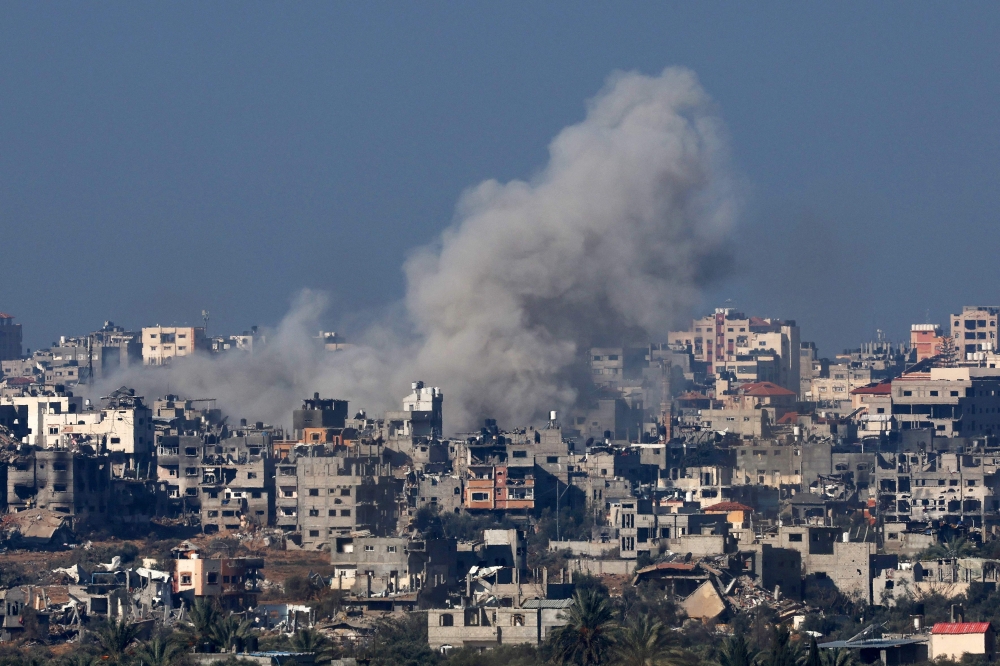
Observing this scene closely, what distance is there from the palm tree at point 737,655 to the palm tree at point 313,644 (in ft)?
20.6

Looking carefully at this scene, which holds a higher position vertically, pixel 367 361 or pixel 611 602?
pixel 367 361

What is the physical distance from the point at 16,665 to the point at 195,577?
1200cm

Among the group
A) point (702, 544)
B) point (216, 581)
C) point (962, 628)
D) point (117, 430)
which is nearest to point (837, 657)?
point (962, 628)

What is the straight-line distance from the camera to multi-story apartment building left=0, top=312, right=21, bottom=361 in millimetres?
148625

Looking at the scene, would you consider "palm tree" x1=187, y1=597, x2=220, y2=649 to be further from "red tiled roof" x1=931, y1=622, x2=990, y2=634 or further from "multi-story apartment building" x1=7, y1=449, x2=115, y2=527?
"multi-story apartment building" x1=7, y1=449, x2=115, y2=527

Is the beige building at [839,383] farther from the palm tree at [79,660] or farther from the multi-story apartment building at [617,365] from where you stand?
the palm tree at [79,660]

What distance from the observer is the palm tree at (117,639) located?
44.0 metres

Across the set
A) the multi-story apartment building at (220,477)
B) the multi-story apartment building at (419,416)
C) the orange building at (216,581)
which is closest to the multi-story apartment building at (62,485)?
the multi-story apartment building at (220,477)

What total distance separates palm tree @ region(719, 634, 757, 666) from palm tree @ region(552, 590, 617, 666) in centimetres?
304

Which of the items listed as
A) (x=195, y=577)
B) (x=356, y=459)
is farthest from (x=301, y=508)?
(x=195, y=577)

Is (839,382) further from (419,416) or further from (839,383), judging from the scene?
(419,416)

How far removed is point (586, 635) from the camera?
4381 centimetres

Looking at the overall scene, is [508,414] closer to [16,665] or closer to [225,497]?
[225,497]

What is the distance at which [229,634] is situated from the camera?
43.8 metres
